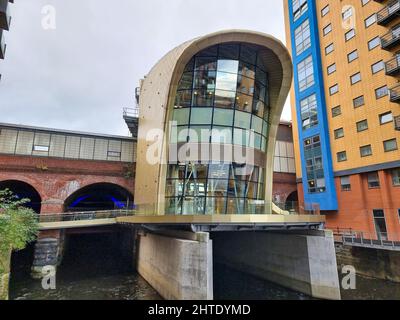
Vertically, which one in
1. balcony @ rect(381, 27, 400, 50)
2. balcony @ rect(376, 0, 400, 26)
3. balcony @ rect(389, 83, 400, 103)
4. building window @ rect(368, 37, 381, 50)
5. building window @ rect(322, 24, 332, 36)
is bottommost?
Result: balcony @ rect(389, 83, 400, 103)

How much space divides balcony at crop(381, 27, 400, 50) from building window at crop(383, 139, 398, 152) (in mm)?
7765

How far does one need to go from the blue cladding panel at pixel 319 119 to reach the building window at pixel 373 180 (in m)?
3.37

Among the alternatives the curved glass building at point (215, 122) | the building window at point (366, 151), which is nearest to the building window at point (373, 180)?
the building window at point (366, 151)

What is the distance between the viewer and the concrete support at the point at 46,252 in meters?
18.9

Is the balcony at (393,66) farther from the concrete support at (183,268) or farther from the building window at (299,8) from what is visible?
the concrete support at (183,268)

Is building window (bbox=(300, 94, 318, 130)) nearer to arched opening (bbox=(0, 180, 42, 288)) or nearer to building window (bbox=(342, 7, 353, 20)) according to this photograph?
building window (bbox=(342, 7, 353, 20))

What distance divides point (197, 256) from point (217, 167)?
21.0 feet

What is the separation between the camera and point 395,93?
19328 mm

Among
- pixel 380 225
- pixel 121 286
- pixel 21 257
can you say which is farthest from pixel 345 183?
pixel 21 257

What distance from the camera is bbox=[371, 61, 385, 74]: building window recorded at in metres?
21.2

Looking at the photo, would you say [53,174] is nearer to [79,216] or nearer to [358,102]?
[79,216]

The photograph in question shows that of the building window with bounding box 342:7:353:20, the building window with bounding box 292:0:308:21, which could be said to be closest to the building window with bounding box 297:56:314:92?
the building window with bounding box 342:7:353:20

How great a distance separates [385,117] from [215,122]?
15.1 meters
